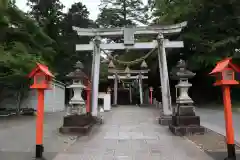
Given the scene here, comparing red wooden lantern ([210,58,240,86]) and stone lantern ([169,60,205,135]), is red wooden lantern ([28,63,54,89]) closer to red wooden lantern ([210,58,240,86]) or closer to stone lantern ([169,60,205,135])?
red wooden lantern ([210,58,240,86])

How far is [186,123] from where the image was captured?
7305 millimetres

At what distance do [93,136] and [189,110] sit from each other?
10.4 ft

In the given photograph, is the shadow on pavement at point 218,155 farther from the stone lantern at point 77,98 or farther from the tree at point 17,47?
the tree at point 17,47

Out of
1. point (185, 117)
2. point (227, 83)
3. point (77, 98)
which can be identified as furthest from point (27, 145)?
point (227, 83)

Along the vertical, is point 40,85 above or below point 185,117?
above

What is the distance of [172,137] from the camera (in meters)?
6.93

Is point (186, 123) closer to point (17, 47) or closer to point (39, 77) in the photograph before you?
point (39, 77)

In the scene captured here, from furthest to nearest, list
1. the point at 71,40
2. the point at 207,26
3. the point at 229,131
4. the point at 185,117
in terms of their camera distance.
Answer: the point at 71,40, the point at 207,26, the point at 185,117, the point at 229,131

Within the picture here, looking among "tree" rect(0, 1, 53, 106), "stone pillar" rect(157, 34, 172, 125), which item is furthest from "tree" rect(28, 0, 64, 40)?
"stone pillar" rect(157, 34, 172, 125)

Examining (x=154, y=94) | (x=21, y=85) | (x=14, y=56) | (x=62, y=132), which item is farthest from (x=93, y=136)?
(x=154, y=94)

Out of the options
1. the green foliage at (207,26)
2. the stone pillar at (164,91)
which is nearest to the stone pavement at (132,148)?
the stone pillar at (164,91)

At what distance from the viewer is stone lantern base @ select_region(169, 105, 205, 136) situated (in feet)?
23.4

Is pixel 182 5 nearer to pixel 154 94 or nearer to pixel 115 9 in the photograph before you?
pixel 154 94

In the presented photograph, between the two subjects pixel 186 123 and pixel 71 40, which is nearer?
pixel 186 123
